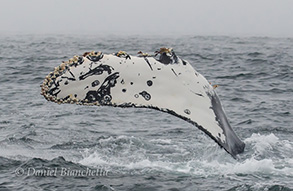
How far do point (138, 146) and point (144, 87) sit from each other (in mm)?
5612

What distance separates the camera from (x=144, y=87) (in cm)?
653

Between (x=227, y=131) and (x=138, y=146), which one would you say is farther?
(x=138, y=146)

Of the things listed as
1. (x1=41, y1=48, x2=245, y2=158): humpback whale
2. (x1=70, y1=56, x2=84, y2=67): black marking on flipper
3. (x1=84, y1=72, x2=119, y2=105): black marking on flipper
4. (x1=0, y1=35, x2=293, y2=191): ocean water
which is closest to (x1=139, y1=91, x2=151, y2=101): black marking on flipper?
(x1=41, y1=48, x2=245, y2=158): humpback whale

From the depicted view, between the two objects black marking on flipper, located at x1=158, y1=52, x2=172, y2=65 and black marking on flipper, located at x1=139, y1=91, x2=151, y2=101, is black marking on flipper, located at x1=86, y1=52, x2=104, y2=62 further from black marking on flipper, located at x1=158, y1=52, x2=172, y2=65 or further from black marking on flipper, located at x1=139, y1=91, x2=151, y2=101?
black marking on flipper, located at x1=158, y1=52, x2=172, y2=65

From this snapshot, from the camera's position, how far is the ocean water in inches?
371

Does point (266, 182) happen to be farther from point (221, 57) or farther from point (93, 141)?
point (221, 57)

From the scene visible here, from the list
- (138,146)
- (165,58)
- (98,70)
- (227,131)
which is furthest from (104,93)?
(138,146)

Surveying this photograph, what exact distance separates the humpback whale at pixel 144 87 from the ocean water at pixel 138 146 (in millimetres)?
2741

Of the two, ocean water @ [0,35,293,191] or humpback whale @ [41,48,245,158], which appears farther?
ocean water @ [0,35,293,191]

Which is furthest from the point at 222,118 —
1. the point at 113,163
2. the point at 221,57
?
the point at 221,57

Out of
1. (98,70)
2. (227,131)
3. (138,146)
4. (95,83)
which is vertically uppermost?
(98,70)

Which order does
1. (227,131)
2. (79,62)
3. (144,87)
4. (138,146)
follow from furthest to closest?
(138,146) < (227,131) < (144,87) < (79,62)

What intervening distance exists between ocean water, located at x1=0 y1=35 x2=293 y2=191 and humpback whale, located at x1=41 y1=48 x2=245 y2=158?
8.99ft

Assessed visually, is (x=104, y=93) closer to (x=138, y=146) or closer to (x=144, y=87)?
(x=144, y=87)
